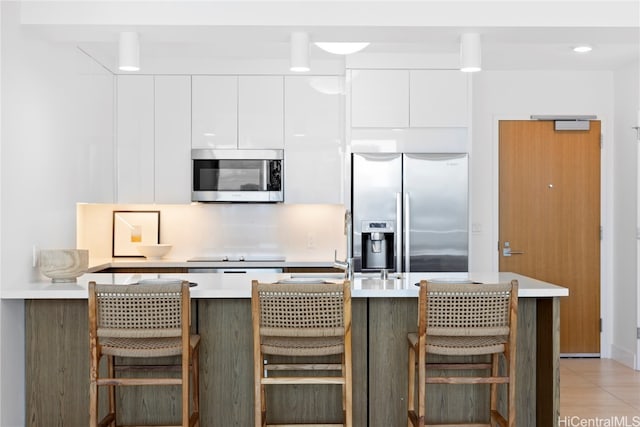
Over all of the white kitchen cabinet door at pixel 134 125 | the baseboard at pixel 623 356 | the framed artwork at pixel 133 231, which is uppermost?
the white kitchen cabinet door at pixel 134 125

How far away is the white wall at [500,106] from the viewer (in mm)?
5672

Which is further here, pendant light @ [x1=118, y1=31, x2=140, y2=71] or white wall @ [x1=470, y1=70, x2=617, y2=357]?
white wall @ [x1=470, y1=70, x2=617, y2=357]

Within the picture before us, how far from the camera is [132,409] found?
3.30m

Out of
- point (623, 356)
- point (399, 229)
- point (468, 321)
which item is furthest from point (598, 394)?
point (468, 321)

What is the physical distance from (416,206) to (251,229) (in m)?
1.55

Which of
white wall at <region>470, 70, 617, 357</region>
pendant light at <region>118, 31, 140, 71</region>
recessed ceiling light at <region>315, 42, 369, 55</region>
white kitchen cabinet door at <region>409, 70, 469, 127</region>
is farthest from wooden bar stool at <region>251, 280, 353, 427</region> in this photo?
white wall at <region>470, 70, 617, 357</region>

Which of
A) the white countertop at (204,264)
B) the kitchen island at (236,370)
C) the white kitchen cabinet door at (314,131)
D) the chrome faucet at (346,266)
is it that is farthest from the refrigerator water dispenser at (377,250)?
the kitchen island at (236,370)

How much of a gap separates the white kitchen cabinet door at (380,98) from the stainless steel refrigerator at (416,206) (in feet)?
0.90

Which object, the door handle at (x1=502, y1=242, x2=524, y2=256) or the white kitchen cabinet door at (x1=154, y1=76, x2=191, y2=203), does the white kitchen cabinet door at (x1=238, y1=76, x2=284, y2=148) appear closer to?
the white kitchen cabinet door at (x1=154, y1=76, x2=191, y2=203)

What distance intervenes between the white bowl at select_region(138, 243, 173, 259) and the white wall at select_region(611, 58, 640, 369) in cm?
390

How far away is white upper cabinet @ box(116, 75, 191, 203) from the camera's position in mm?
5297

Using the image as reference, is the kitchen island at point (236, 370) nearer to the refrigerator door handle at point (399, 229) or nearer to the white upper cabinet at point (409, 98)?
the refrigerator door handle at point (399, 229)
